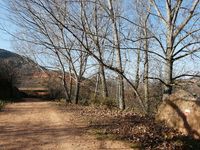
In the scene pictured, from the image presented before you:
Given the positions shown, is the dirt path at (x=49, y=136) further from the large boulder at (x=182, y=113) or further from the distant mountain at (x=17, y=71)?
the distant mountain at (x=17, y=71)

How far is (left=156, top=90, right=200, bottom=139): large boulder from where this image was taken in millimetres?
10375

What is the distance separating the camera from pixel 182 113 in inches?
432

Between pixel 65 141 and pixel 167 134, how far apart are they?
2.72 metres

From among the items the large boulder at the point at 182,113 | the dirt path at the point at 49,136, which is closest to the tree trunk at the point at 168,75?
the large boulder at the point at 182,113

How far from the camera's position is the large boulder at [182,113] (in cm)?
1038

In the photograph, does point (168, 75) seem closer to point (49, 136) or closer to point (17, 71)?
point (49, 136)


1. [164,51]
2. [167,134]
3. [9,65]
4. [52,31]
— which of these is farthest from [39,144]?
[9,65]

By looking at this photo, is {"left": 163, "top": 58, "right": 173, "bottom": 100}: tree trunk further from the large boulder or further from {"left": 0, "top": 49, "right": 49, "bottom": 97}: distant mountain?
{"left": 0, "top": 49, "right": 49, "bottom": 97}: distant mountain

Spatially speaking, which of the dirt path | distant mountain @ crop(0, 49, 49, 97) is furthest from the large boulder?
distant mountain @ crop(0, 49, 49, 97)

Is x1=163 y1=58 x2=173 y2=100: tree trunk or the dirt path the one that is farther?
x1=163 y1=58 x2=173 y2=100: tree trunk

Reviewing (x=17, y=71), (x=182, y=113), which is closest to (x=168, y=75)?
(x=182, y=113)

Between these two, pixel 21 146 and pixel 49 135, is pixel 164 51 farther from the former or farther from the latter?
pixel 21 146

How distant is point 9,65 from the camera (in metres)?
46.6

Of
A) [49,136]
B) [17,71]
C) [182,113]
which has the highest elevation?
[17,71]
